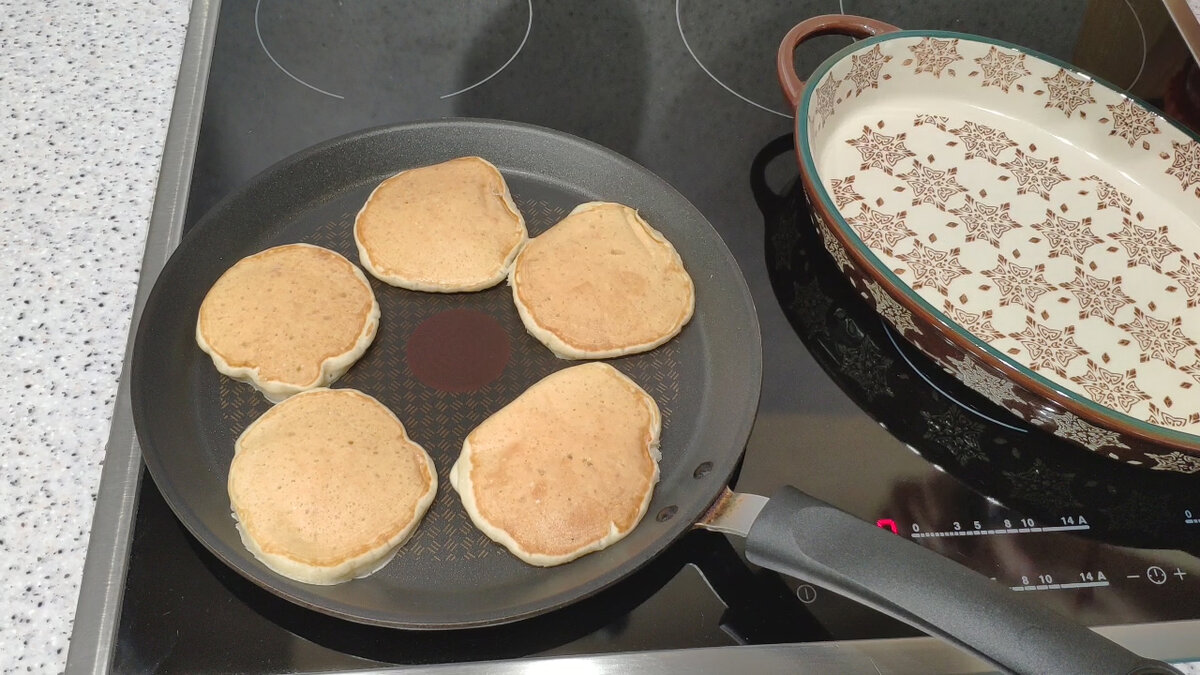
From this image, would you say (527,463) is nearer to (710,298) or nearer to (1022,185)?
(710,298)

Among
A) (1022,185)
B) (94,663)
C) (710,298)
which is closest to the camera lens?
(94,663)

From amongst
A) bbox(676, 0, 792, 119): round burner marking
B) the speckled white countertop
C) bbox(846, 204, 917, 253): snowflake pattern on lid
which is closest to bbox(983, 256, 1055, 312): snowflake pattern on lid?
bbox(846, 204, 917, 253): snowflake pattern on lid

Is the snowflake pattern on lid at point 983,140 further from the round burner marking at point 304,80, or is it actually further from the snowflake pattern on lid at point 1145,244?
the round burner marking at point 304,80

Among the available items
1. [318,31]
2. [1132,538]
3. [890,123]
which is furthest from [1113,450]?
[318,31]

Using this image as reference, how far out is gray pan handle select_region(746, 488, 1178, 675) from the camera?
62 cm

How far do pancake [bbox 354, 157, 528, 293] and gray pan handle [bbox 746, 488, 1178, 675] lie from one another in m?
0.44

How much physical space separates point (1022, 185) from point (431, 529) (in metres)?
0.87

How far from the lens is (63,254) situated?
1.02 metres

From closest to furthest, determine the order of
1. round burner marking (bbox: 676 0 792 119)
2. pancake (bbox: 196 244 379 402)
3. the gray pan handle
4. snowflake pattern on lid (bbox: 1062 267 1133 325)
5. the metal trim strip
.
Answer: the gray pan handle < the metal trim strip < pancake (bbox: 196 244 379 402) < snowflake pattern on lid (bbox: 1062 267 1133 325) < round burner marking (bbox: 676 0 792 119)

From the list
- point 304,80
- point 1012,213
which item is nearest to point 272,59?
point 304,80

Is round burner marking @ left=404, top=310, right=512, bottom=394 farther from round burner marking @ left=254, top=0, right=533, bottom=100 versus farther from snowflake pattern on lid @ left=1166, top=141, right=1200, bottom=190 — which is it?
snowflake pattern on lid @ left=1166, top=141, right=1200, bottom=190

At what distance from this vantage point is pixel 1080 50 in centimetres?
131

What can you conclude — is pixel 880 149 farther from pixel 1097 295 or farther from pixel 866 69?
pixel 1097 295

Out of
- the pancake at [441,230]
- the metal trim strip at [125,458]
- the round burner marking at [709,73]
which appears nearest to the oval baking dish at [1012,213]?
the round burner marking at [709,73]
